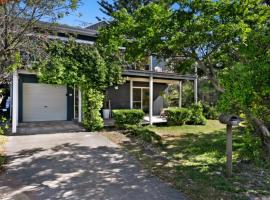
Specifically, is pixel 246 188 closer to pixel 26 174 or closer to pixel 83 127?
pixel 26 174

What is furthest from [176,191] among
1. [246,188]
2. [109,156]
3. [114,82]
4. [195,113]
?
[195,113]

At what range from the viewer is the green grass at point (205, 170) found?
660 centimetres

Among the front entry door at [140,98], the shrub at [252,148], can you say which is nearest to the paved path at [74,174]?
the shrub at [252,148]

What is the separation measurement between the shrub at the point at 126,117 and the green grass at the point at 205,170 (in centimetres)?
267

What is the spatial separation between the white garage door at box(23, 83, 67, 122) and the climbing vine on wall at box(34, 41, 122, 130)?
114 inches

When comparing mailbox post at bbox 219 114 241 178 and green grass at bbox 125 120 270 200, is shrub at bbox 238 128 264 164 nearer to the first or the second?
green grass at bbox 125 120 270 200

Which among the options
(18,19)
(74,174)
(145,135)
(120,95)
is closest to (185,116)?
(120,95)

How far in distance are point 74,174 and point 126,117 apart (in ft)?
27.3

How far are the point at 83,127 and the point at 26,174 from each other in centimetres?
778

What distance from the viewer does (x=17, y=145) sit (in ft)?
36.4

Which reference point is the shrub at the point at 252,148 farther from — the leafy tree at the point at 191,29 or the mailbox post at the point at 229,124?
the leafy tree at the point at 191,29

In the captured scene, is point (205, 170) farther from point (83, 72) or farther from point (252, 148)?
point (83, 72)

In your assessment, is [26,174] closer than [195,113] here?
Yes

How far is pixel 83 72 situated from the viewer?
50.1ft
